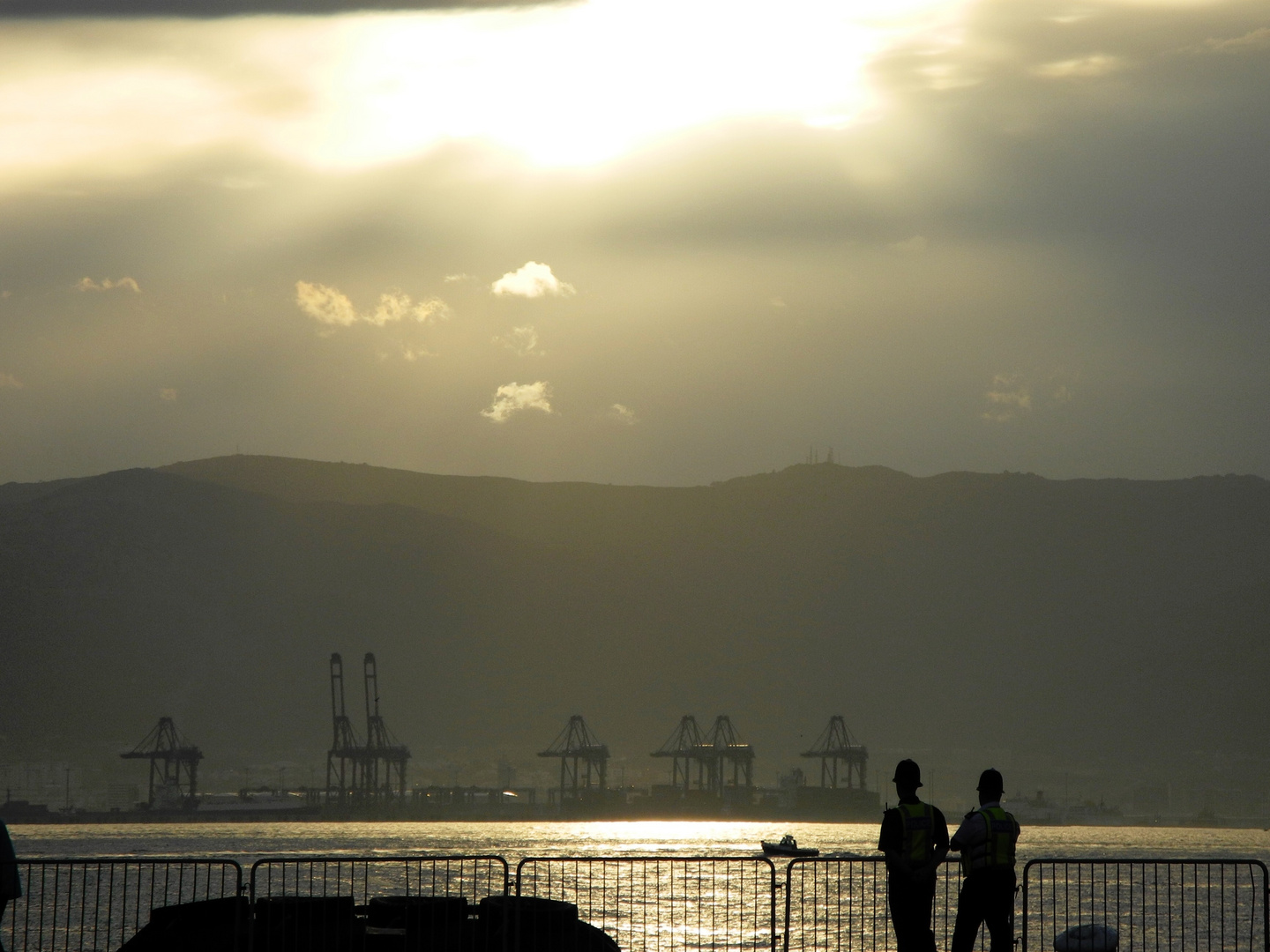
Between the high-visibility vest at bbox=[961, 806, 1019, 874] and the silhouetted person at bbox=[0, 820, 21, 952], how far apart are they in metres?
7.93

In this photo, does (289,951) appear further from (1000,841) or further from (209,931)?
(1000,841)

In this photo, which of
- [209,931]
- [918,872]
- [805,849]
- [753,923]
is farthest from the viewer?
[805,849]

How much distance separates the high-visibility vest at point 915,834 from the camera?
14367 mm

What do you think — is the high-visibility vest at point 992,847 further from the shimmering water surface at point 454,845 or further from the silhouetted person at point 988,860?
the shimmering water surface at point 454,845

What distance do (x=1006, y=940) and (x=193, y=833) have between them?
187654 mm

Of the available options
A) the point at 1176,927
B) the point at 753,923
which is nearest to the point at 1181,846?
the point at 1176,927

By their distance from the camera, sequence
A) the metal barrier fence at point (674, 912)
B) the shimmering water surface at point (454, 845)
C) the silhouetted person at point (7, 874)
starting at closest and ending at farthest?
the silhouetted person at point (7, 874) → the metal barrier fence at point (674, 912) → the shimmering water surface at point (454, 845)

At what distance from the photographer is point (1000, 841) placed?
1473 cm

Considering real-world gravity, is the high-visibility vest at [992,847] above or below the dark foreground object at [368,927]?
above

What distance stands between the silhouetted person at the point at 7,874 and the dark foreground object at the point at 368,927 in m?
2.15

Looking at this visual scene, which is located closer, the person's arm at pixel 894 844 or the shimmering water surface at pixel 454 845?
the person's arm at pixel 894 844

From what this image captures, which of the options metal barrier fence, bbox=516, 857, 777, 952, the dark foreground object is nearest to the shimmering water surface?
metal barrier fence, bbox=516, 857, 777, 952

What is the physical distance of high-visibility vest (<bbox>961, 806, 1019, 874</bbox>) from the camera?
48.1ft

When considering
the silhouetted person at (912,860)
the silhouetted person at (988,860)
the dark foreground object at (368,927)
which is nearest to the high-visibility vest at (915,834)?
the silhouetted person at (912,860)
